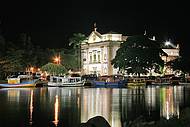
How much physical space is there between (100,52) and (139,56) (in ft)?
110

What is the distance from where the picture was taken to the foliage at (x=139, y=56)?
300 feet

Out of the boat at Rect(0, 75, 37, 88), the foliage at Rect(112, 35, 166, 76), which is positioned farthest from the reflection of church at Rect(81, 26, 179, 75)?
the boat at Rect(0, 75, 37, 88)

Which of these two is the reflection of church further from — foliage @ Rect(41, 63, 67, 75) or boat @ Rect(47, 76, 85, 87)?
boat @ Rect(47, 76, 85, 87)

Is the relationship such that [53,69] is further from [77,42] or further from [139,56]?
[77,42]

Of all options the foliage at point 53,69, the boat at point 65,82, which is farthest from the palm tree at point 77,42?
the boat at point 65,82

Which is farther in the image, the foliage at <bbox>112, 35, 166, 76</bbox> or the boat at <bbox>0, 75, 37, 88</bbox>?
the foliage at <bbox>112, 35, 166, 76</bbox>

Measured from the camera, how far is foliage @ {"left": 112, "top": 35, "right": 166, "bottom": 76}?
91.3 meters

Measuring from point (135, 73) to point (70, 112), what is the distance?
6674cm

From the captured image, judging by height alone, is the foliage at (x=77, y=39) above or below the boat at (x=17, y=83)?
above

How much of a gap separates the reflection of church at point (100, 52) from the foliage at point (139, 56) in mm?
24151

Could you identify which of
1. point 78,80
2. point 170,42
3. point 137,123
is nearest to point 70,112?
point 137,123

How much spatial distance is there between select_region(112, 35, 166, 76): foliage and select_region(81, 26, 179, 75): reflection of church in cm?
2415

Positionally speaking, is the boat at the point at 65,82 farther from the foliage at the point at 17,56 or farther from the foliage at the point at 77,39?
the foliage at the point at 77,39

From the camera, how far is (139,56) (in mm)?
91625
